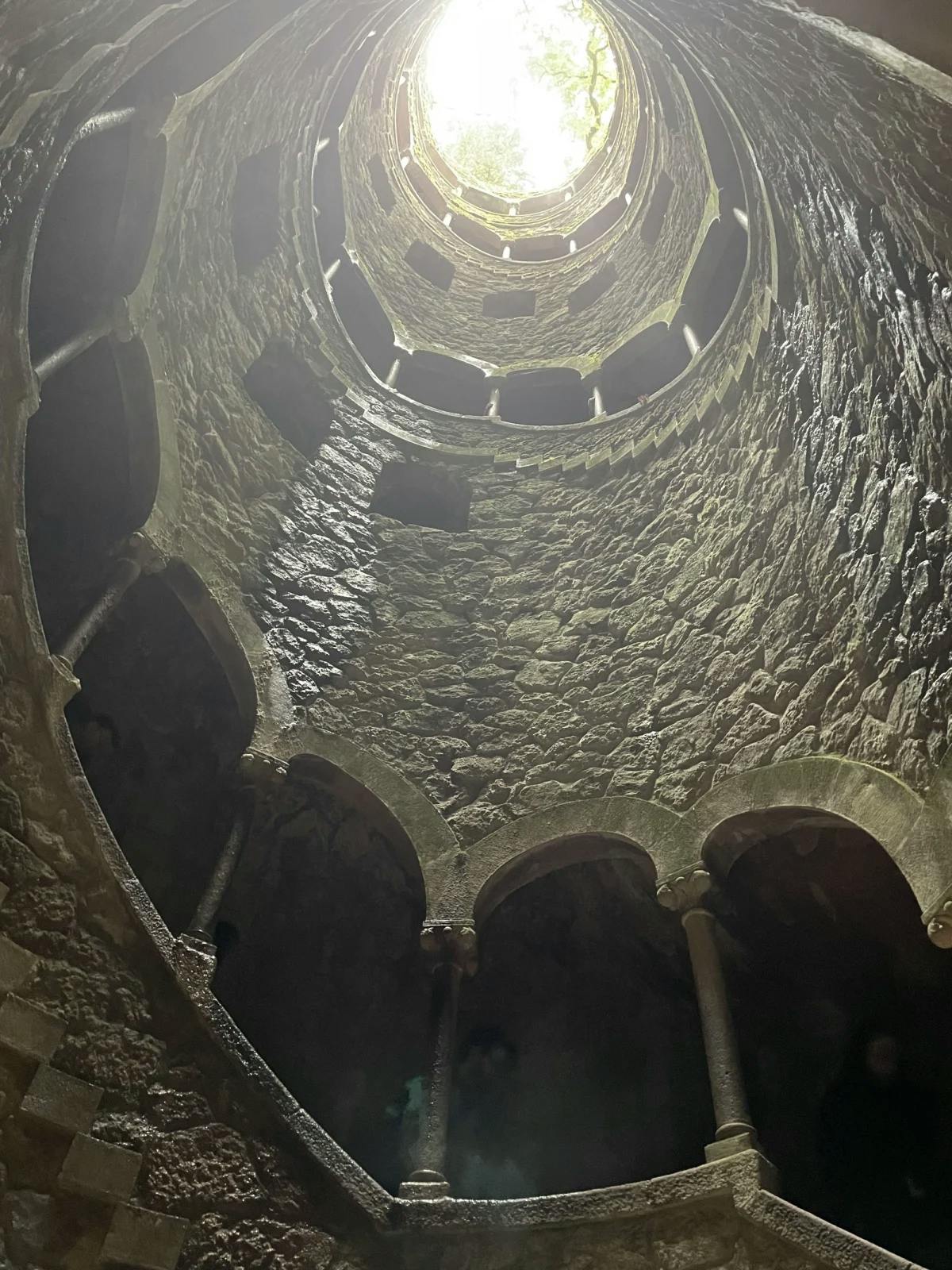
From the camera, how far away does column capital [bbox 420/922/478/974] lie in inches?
186

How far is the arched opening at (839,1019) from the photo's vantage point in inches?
164

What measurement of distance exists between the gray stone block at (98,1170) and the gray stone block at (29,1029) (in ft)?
1.01

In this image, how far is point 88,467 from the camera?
6.05m

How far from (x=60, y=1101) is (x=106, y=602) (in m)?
2.87

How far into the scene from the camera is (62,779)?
Result: 11.7 ft

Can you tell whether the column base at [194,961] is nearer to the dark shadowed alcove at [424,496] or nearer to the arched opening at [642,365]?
the dark shadowed alcove at [424,496]

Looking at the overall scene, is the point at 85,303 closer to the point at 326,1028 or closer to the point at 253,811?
the point at 253,811

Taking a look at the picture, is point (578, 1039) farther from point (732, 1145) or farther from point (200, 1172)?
point (200, 1172)

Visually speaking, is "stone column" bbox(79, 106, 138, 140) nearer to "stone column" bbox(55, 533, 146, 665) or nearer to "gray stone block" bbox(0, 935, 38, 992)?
"stone column" bbox(55, 533, 146, 665)

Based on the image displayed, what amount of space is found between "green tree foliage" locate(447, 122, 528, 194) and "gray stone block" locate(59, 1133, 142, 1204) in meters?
13.7

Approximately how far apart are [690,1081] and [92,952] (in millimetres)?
3058

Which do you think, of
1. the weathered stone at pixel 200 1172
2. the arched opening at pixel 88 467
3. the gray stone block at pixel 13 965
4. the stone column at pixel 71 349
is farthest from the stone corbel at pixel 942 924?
the stone column at pixel 71 349

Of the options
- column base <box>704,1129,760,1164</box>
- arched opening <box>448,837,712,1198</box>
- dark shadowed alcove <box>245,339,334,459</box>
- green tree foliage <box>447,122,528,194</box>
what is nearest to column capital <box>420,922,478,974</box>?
arched opening <box>448,837,712,1198</box>

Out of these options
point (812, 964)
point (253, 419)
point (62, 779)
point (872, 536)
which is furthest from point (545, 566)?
point (62, 779)
